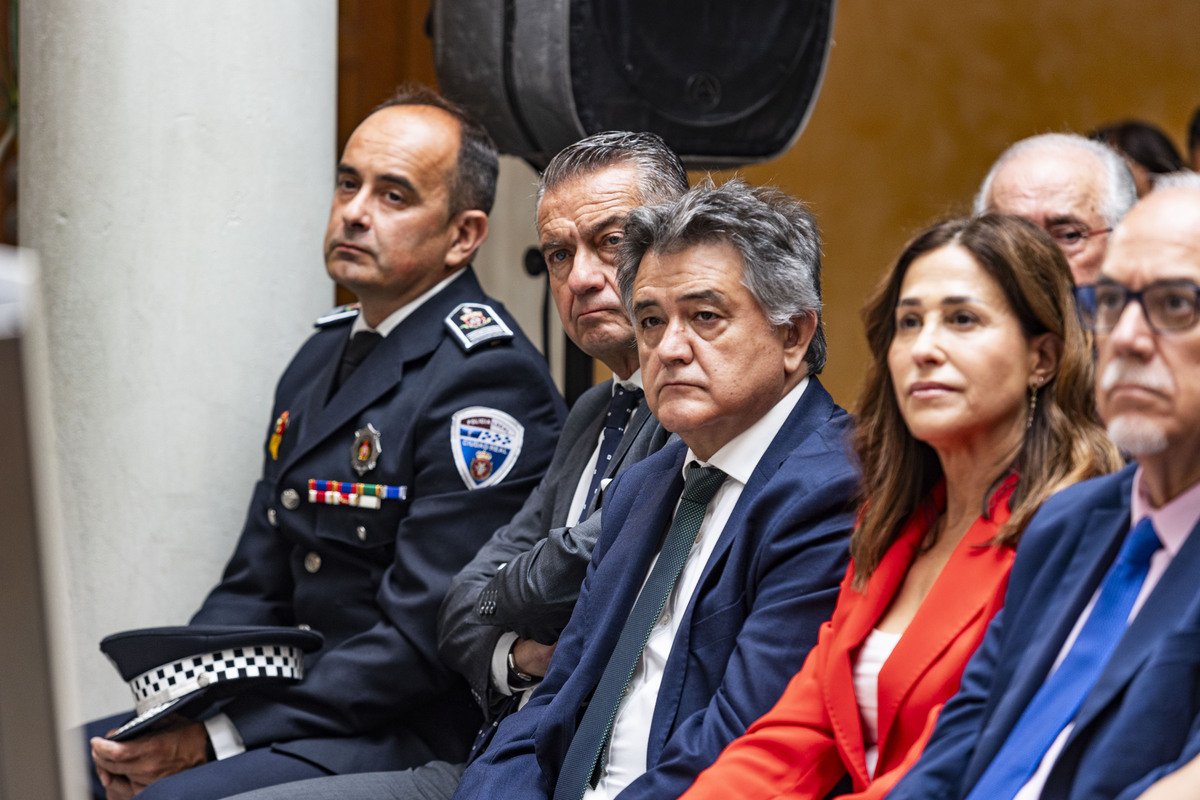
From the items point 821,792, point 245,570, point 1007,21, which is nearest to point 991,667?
point 821,792

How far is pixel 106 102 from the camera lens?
2.97 m

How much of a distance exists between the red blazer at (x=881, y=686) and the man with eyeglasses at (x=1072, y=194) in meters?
1.12

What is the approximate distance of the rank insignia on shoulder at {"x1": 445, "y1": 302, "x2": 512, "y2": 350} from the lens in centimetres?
271

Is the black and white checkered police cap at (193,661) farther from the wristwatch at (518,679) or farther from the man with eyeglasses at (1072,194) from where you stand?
the man with eyeglasses at (1072,194)

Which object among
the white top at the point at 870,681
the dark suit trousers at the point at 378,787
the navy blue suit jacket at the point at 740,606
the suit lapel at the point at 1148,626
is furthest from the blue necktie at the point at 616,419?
the suit lapel at the point at 1148,626

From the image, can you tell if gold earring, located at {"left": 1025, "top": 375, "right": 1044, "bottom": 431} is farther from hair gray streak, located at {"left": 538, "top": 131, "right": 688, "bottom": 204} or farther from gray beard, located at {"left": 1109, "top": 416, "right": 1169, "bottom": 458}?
hair gray streak, located at {"left": 538, "top": 131, "right": 688, "bottom": 204}

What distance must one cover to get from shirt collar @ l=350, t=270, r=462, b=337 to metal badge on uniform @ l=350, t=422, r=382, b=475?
0.74 ft

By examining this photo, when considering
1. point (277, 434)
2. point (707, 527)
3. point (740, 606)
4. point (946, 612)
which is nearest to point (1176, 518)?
point (946, 612)

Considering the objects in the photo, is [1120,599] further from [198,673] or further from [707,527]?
[198,673]

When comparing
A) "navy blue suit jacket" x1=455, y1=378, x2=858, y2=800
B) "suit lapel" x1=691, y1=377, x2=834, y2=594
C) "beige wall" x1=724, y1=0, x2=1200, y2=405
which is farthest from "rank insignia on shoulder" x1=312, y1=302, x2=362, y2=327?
"beige wall" x1=724, y1=0, x2=1200, y2=405

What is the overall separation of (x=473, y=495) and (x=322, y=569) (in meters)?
0.36

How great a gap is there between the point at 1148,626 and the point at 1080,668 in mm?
106

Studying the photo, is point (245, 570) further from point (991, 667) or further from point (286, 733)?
point (991, 667)

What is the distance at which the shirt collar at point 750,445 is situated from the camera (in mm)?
2057
